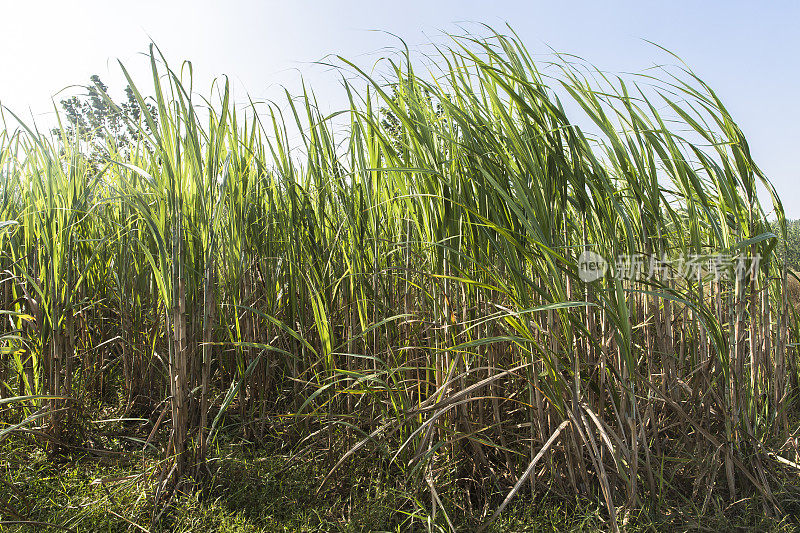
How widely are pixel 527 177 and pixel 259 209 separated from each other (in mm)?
880

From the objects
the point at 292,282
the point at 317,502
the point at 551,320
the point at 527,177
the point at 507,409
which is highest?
A: the point at 527,177

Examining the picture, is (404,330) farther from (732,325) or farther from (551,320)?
(732,325)

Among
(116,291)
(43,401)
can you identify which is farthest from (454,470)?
(116,291)

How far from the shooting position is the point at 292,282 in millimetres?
1500

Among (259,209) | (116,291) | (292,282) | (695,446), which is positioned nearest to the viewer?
(695,446)

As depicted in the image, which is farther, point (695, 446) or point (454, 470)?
point (695, 446)

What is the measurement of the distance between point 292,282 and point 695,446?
4.02ft

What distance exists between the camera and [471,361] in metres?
1.25

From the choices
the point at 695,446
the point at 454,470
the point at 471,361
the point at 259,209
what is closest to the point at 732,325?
the point at 695,446

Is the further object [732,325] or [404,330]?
[404,330]

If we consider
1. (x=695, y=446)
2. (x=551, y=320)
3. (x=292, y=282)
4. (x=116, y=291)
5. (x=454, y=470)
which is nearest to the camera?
(x=551, y=320)

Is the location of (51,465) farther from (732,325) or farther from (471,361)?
(732,325)

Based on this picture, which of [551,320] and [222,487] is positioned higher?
[551,320]

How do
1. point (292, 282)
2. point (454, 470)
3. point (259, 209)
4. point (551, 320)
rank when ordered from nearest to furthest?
point (551, 320)
point (454, 470)
point (292, 282)
point (259, 209)
